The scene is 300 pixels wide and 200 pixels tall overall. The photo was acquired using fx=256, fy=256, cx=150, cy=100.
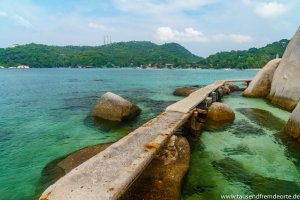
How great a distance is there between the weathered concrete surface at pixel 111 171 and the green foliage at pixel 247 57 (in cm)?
12615

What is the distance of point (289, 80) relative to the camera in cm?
1767

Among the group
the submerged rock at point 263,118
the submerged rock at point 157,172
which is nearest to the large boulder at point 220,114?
the submerged rock at point 263,118

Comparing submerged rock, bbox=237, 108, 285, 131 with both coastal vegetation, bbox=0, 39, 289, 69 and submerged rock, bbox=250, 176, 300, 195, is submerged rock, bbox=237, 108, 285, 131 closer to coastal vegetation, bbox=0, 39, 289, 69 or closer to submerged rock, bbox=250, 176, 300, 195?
submerged rock, bbox=250, 176, 300, 195

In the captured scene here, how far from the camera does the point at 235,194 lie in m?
7.08

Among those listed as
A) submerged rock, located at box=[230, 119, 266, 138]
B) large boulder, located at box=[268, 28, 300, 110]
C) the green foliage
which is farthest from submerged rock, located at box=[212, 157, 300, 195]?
the green foliage

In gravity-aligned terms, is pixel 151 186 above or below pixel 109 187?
below

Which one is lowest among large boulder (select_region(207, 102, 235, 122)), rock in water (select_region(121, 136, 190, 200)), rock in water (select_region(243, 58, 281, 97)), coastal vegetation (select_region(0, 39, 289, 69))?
rock in water (select_region(121, 136, 190, 200))

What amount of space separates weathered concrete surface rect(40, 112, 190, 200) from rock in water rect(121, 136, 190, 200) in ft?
1.99

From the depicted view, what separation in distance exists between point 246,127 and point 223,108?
181 cm

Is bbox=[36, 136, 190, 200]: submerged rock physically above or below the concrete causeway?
below

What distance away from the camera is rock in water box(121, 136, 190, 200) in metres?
6.30

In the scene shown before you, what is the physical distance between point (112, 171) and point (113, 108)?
9.91 m

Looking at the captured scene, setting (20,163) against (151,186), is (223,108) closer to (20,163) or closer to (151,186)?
(151,186)

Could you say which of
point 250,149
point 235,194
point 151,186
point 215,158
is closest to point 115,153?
point 151,186
